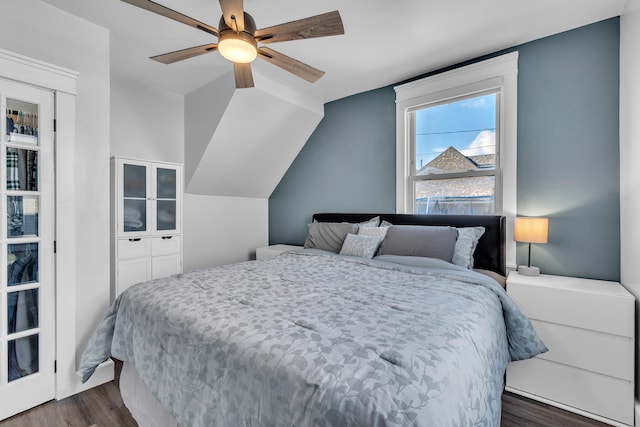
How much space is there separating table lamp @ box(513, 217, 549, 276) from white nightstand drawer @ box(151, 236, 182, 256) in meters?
3.17

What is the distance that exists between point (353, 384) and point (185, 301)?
1.03 m

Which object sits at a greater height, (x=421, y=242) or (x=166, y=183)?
(x=166, y=183)

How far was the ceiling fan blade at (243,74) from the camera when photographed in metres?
2.00

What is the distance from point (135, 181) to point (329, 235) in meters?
1.98

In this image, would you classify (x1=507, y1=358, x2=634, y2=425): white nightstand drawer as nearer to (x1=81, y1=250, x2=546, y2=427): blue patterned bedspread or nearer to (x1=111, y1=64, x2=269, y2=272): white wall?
(x1=81, y1=250, x2=546, y2=427): blue patterned bedspread

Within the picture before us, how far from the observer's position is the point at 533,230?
7.02 ft

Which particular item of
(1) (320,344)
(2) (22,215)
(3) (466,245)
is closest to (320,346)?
(1) (320,344)

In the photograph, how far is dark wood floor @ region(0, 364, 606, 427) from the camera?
66.9 inches

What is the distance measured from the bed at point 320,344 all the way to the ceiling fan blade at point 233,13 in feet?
4.82

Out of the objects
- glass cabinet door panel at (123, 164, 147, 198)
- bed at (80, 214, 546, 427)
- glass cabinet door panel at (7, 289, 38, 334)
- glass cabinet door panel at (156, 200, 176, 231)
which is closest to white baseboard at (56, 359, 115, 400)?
bed at (80, 214, 546, 427)

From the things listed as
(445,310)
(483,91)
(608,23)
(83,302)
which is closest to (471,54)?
(483,91)

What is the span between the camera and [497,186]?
2594 millimetres

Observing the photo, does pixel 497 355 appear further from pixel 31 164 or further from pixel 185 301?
pixel 31 164

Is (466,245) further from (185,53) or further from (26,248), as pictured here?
(26,248)
